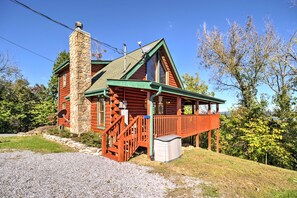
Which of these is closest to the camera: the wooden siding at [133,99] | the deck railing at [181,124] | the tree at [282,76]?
the deck railing at [181,124]

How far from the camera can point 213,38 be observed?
18125mm

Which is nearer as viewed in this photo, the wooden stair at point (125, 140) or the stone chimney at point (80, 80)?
the wooden stair at point (125, 140)

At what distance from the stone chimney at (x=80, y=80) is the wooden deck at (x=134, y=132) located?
127 inches

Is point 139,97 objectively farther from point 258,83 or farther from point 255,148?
point 258,83

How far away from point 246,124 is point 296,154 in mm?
4112

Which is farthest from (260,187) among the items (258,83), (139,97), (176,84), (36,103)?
(36,103)

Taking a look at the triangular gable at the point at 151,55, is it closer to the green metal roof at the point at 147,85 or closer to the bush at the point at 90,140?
the green metal roof at the point at 147,85

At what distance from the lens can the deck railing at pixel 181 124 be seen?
737 cm

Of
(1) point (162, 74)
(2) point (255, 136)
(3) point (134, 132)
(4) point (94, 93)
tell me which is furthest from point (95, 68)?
(2) point (255, 136)

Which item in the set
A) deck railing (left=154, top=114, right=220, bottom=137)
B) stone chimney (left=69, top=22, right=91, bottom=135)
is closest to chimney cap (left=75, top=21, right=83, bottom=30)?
stone chimney (left=69, top=22, right=91, bottom=135)

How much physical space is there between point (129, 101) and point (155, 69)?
363cm

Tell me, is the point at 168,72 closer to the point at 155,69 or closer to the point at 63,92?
the point at 155,69

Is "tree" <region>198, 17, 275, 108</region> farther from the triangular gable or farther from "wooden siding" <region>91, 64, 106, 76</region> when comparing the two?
"wooden siding" <region>91, 64, 106, 76</region>

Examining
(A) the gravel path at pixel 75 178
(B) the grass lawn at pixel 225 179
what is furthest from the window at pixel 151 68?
(A) the gravel path at pixel 75 178
